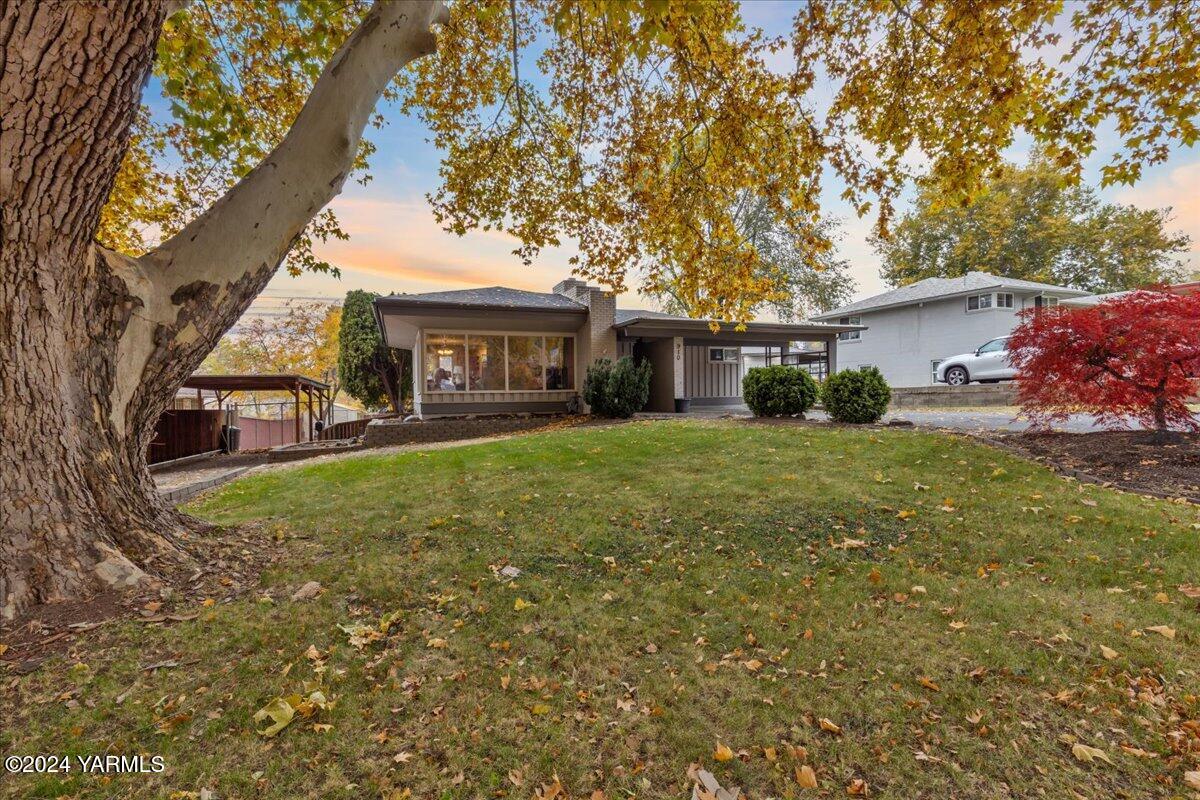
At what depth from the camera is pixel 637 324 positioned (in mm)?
14477

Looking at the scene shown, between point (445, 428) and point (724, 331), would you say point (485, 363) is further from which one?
point (724, 331)

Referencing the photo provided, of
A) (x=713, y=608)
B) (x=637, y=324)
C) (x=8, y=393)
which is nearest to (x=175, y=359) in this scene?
(x=8, y=393)

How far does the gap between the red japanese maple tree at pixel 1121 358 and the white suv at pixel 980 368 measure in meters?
11.2

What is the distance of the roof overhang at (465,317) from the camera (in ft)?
Answer: 41.0

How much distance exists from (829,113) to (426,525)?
691cm

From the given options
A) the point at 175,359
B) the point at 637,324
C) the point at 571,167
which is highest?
the point at 571,167

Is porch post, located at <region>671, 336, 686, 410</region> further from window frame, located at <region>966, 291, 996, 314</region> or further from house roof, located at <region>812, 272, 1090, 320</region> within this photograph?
window frame, located at <region>966, 291, 996, 314</region>

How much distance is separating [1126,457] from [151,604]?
9.89 metres

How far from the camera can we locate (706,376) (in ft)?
59.2

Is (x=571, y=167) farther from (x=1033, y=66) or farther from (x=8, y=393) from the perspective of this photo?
(x=8, y=393)

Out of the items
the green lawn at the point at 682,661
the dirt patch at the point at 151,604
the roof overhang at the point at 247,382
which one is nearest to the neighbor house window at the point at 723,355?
the green lawn at the point at 682,661

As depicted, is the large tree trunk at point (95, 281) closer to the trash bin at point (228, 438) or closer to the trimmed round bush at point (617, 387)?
the trimmed round bush at point (617, 387)

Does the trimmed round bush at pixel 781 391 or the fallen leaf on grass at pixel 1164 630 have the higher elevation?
the trimmed round bush at pixel 781 391

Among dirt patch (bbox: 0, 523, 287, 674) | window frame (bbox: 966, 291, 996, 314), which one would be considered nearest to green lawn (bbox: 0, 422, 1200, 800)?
dirt patch (bbox: 0, 523, 287, 674)
